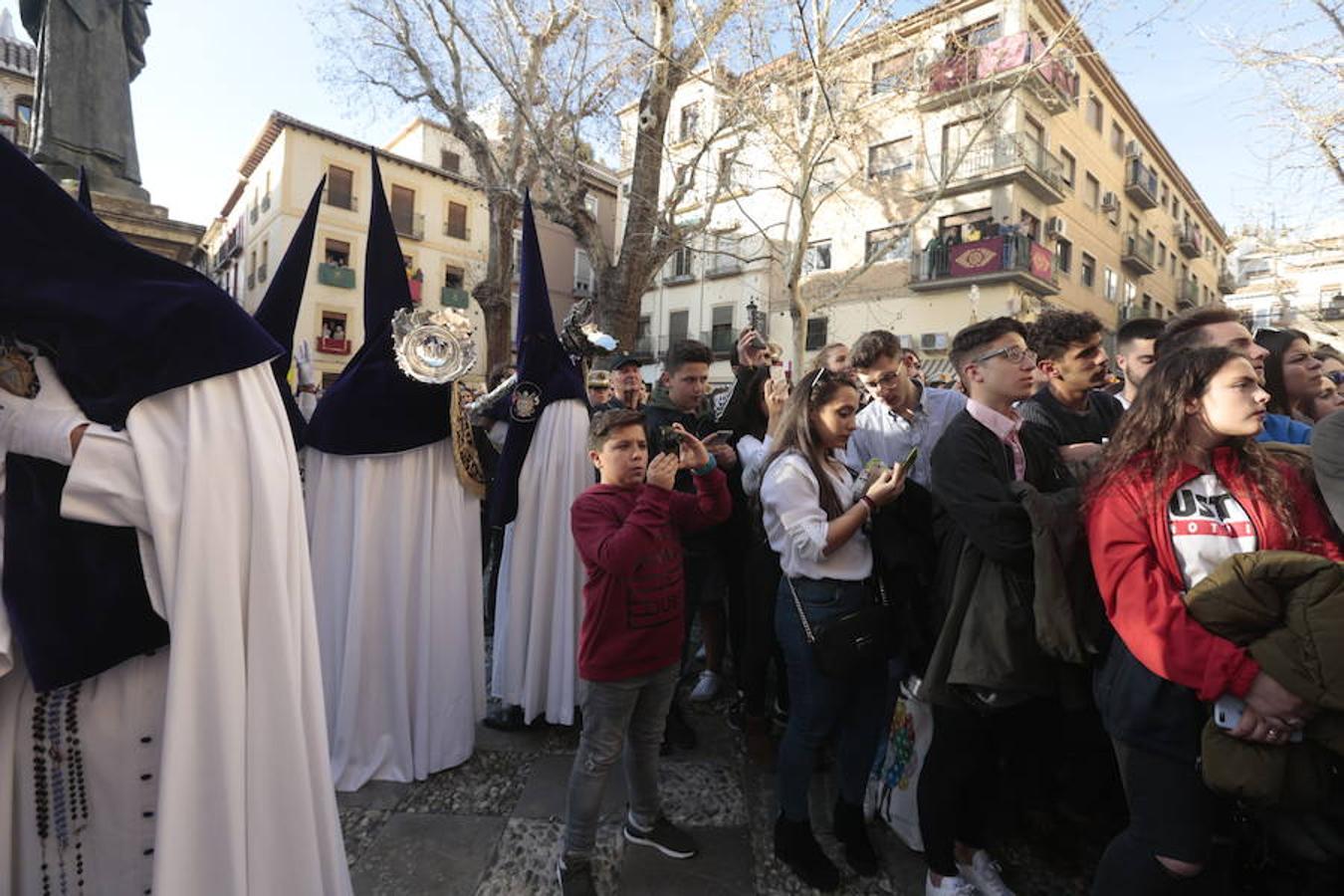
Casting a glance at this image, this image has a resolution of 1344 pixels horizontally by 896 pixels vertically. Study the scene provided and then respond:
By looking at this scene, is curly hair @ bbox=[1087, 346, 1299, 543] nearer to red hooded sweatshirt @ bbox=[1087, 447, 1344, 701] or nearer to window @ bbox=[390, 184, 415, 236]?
red hooded sweatshirt @ bbox=[1087, 447, 1344, 701]

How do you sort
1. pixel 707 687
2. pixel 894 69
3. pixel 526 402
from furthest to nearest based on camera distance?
pixel 894 69 → pixel 707 687 → pixel 526 402

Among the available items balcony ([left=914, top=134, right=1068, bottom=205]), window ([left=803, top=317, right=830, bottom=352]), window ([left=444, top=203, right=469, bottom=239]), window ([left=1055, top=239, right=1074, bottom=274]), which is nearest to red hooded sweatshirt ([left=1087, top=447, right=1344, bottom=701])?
balcony ([left=914, top=134, right=1068, bottom=205])

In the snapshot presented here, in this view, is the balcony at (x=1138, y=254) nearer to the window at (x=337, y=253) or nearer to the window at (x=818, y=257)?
the window at (x=818, y=257)

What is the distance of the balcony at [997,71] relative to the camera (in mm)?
10063

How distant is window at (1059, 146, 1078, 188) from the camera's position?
22.0m

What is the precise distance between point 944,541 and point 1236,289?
4483cm

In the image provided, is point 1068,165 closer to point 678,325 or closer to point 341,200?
point 678,325

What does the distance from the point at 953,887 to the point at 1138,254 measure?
105 ft

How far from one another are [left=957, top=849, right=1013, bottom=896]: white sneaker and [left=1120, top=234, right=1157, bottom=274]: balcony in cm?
3070

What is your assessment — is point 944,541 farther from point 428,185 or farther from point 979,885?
point 428,185

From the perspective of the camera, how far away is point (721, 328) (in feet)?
85.6

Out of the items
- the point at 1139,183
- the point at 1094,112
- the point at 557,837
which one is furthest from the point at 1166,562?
the point at 1139,183

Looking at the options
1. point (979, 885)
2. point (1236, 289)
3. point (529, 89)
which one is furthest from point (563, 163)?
point (1236, 289)

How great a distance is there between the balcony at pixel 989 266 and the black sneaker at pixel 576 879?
20.5 m
